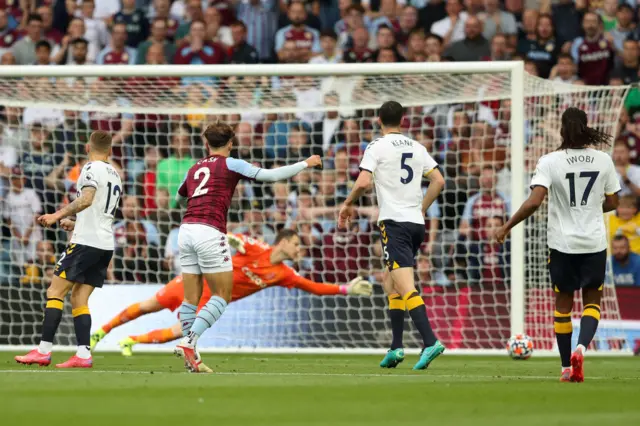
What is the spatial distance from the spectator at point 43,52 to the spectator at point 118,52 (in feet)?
2.65

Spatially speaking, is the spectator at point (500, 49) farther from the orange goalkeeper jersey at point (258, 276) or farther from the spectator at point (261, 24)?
the orange goalkeeper jersey at point (258, 276)

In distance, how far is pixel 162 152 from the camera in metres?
15.6

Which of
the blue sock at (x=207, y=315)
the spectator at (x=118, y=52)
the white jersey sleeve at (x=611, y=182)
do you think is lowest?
the blue sock at (x=207, y=315)

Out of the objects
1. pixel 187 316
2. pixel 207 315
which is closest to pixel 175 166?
pixel 187 316

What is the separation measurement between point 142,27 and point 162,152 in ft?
14.5

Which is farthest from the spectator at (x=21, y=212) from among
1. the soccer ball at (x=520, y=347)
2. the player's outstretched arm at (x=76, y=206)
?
the soccer ball at (x=520, y=347)

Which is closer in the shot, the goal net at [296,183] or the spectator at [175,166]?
the goal net at [296,183]

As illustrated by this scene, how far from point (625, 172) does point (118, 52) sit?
27.0 ft

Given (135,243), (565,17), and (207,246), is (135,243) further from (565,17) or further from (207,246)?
(565,17)

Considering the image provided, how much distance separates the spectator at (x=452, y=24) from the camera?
18.2m

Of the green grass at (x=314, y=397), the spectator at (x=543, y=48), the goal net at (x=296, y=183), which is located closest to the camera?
the green grass at (x=314, y=397)

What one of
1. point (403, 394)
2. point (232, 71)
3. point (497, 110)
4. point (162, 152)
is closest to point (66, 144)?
point (162, 152)

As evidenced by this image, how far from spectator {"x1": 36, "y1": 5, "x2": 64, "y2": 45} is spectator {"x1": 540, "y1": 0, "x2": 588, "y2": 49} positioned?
26.5 feet

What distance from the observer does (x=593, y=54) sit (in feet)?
56.6
